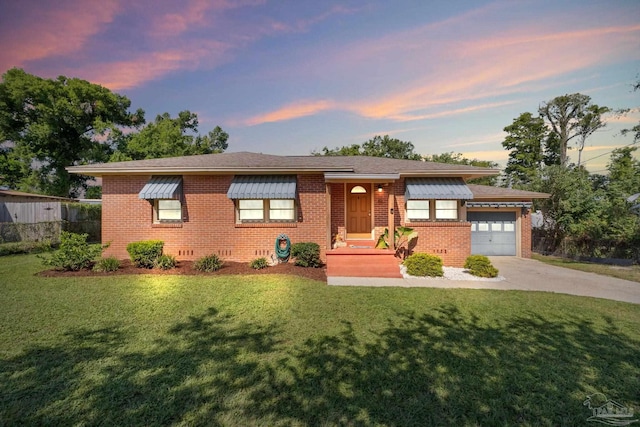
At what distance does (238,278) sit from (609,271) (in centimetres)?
1392

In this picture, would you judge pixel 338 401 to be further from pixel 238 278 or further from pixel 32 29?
pixel 32 29

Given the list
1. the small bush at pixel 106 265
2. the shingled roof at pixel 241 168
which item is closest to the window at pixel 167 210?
the shingled roof at pixel 241 168

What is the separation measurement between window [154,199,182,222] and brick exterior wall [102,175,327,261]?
0.25 m

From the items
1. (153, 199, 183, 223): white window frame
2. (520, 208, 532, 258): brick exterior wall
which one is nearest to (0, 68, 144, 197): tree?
(153, 199, 183, 223): white window frame

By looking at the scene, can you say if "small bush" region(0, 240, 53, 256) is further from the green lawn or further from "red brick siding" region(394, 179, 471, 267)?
"red brick siding" region(394, 179, 471, 267)

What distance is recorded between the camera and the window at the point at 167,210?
10984mm

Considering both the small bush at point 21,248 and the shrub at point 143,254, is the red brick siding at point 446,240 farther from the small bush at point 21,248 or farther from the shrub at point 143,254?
the small bush at point 21,248

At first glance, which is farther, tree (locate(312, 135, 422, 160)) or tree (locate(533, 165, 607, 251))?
tree (locate(312, 135, 422, 160))

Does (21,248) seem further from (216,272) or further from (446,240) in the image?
(446,240)

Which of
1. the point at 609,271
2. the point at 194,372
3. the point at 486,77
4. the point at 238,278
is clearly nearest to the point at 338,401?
the point at 194,372

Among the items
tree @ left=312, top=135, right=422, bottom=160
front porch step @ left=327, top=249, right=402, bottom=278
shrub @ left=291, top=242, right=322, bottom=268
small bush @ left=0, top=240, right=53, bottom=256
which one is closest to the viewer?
front porch step @ left=327, top=249, right=402, bottom=278

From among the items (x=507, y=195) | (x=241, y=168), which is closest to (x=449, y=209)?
(x=507, y=195)

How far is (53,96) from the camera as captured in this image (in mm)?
24547

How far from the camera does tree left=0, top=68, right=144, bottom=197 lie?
77.6 feet
